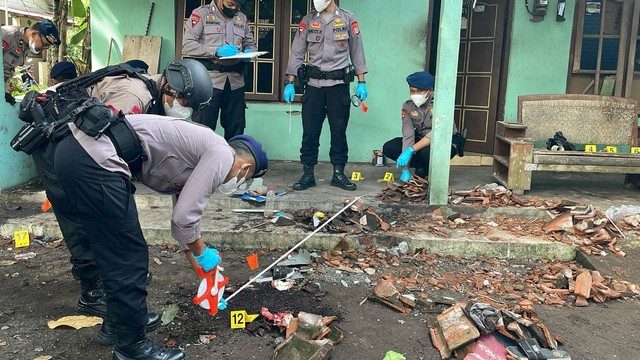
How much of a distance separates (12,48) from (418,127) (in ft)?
16.6

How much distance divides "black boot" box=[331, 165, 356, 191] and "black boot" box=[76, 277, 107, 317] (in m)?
3.14

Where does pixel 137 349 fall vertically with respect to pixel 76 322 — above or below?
above

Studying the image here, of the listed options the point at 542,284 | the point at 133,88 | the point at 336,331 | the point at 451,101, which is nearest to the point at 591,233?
the point at 542,284

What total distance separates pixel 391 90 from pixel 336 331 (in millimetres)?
4843

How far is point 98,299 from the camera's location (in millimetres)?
3430

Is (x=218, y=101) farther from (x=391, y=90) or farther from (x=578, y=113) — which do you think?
(x=578, y=113)

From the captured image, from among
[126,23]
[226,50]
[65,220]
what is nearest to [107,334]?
[65,220]

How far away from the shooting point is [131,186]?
264 centimetres

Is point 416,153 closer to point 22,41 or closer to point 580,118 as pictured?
point 580,118

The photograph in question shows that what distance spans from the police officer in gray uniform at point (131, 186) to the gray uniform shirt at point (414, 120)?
3577mm

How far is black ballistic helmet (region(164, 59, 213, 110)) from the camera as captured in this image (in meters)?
3.25

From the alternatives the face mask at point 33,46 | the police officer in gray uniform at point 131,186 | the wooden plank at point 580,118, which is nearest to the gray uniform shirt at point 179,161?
the police officer in gray uniform at point 131,186

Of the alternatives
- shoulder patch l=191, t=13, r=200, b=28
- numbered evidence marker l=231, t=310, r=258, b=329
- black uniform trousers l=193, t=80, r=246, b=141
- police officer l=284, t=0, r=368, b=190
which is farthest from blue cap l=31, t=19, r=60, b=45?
numbered evidence marker l=231, t=310, r=258, b=329

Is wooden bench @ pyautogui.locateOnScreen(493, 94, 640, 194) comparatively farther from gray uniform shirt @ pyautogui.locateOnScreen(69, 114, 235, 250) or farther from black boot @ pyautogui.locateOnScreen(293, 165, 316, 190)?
gray uniform shirt @ pyautogui.locateOnScreen(69, 114, 235, 250)
